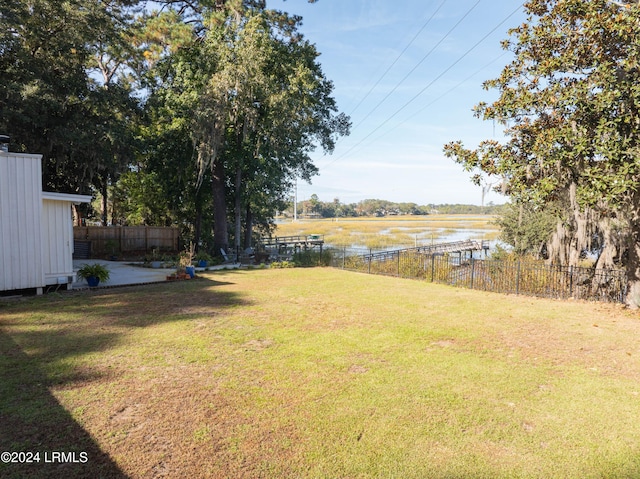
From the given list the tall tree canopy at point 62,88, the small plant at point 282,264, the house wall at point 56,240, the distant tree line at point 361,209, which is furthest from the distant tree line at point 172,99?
the distant tree line at point 361,209

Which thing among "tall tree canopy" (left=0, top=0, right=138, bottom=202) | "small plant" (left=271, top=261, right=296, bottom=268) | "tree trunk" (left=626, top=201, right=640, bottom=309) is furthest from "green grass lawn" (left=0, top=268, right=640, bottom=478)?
"tall tree canopy" (left=0, top=0, right=138, bottom=202)

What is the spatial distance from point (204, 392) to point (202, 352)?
1455 millimetres

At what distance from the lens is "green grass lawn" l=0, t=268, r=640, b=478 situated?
3232 mm

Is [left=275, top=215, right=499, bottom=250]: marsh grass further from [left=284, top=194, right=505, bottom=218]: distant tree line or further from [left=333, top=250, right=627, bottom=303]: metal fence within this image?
[left=284, top=194, right=505, bottom=218]: distant tree line

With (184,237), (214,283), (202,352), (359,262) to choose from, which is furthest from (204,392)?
(184,237)

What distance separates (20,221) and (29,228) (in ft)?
0.86

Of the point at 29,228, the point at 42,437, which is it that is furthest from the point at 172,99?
the point at 42,437

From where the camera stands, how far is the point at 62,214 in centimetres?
1050

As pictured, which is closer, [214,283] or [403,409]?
[403,409]

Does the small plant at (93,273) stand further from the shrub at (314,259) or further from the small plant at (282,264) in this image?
the shrub at (314,259)

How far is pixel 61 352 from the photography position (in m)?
5.70

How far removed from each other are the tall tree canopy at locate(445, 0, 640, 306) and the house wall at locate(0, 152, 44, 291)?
38.1 ft

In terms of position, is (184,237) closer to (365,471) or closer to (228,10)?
(228,10)

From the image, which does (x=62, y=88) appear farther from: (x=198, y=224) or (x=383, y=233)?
(x=383, y=233)
